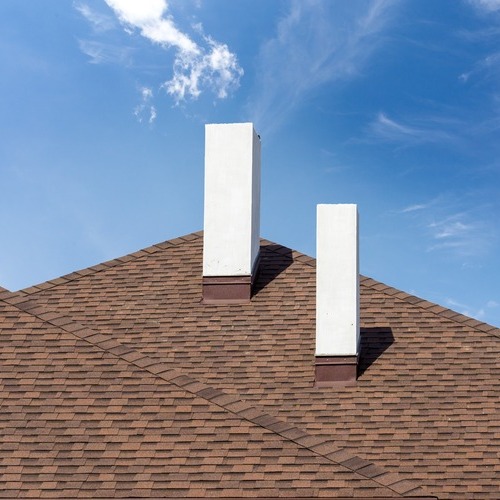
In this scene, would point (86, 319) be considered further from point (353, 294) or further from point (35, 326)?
point (353, 294)

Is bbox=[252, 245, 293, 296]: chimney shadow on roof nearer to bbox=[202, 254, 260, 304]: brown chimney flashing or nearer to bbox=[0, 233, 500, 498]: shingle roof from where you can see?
bbox=[0, 233, 500, 498]: shingle roof

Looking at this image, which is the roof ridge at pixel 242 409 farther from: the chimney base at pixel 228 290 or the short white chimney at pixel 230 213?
the short white chimney at pixel 230 213

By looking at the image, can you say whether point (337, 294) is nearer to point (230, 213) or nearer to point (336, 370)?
point (336, 370)

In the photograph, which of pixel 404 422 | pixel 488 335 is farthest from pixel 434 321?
pixel 404 422

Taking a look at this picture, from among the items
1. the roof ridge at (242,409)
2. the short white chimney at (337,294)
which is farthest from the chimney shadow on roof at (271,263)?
the roof ridge at (242,409)

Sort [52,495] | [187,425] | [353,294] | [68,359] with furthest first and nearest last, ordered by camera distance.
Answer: [353,294], [68,359], [187,425], [52,495]

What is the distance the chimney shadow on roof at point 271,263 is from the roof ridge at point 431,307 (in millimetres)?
1487

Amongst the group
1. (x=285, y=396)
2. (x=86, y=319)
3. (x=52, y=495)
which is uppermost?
(x=86, y=319)

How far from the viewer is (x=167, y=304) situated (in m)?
20.3

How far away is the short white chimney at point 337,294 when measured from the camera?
60.8ft

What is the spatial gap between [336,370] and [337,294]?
1381 mm

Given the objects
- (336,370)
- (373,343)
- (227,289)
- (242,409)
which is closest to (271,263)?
(227,289)

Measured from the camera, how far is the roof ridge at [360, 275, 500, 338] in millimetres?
19641

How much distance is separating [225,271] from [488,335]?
4692 millimetres
